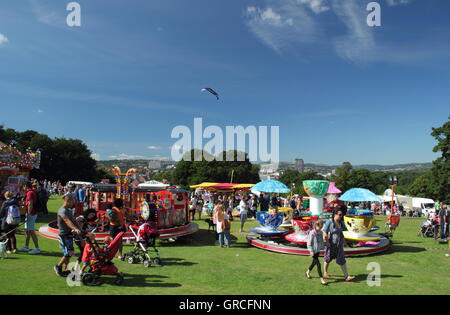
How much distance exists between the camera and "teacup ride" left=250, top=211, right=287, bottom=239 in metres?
12.3

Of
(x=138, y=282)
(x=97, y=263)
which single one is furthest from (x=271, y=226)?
(x=97, y=263)

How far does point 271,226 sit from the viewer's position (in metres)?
12.6

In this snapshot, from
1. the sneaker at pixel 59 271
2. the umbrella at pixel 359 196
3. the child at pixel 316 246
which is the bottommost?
the sneaker at pixel 59 271

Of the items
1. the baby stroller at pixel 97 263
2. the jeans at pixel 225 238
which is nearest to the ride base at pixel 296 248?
the jeans at pixel 225 238

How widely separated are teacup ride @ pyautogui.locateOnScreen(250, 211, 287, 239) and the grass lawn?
1.13m

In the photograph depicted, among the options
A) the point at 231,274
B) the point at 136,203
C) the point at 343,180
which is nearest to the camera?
the point at 231,274

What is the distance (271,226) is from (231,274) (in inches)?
192

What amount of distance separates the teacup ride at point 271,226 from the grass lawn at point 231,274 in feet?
3.72

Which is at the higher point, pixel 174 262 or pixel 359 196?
pixel 359 196

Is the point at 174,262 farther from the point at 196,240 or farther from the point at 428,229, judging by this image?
the point at 428,229

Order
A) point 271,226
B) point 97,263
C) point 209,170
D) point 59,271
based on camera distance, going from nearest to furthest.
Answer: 1. point 97,263
2. point 59,271
3. point 271,226
4. point 209,170

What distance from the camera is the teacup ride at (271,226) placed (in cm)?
1233

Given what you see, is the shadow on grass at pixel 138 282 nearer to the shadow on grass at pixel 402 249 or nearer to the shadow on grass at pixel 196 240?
the shadow on grass at pixel 196 240
